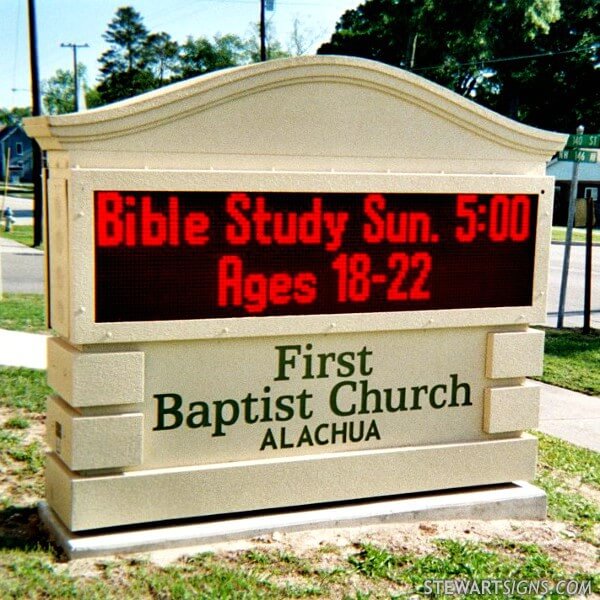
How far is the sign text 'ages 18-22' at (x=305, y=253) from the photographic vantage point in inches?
187

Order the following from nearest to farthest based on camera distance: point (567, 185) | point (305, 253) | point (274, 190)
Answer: point (274, 190) → point (305, 253) → point (567, 185)

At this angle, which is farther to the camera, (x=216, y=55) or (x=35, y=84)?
(x=216, y=55)

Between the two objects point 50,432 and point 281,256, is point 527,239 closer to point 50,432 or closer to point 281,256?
point 281,256

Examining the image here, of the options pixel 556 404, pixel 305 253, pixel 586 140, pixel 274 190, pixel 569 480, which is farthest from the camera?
pixel 586 140

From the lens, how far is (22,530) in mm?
5184

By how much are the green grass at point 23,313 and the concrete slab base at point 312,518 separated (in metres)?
5.66

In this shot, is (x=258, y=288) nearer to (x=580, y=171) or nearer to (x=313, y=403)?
(x=313, y=403)

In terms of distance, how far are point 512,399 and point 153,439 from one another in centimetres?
214

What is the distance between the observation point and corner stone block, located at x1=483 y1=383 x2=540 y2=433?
18.7 ft

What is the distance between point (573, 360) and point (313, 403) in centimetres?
687

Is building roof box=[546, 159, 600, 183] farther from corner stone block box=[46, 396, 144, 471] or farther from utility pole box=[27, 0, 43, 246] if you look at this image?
corner stone block box=[46, 396, 144, 471]

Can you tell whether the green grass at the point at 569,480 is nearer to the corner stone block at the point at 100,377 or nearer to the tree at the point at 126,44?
the corner stone block at the point at 100,377

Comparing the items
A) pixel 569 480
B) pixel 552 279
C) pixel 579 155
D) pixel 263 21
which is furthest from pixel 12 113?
pixel 569 480

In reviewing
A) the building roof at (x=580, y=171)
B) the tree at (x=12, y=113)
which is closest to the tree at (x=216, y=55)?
the building roof at (x=580, y=171)
